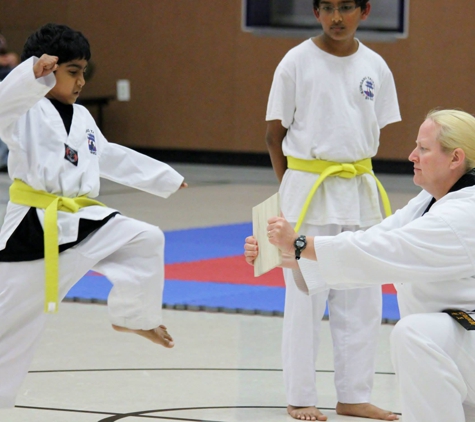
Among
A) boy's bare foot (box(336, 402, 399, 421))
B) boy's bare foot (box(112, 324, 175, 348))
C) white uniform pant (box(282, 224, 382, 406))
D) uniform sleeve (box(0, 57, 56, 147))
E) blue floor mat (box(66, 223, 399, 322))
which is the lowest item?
blue floor mat (box(66, 223, 399, 322))

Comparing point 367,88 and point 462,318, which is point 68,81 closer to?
point 367,88

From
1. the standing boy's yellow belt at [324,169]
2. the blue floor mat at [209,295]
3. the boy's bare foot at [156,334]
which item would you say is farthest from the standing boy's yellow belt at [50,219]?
the blue floor mat at [209,295]

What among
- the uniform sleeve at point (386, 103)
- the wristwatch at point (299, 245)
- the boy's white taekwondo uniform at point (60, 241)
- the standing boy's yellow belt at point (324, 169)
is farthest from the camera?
the uniform sleeve at point (386, 103)

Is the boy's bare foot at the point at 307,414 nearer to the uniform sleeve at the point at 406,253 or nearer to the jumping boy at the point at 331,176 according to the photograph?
the jumping boy at the point at 331,176

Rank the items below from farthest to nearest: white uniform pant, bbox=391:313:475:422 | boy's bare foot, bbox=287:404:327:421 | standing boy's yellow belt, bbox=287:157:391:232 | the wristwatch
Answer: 1. standing boy's yellow belt, bbox=287:157:391:232
2. boy's bare foot, bbox=287:404:327:421
3. the wristwatch
4. white uniform pant, bbox=391:313:475:422

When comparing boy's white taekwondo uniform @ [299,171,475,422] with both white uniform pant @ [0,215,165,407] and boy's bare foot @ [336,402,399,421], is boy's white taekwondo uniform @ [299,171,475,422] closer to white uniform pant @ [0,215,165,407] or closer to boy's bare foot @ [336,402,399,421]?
white uniform pant @ [0,215,165,407]

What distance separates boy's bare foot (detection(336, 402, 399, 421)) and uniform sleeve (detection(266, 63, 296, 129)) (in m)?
1.03

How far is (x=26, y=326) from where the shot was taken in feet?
9.97

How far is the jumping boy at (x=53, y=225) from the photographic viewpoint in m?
2.99

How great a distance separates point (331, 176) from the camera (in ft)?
11.9

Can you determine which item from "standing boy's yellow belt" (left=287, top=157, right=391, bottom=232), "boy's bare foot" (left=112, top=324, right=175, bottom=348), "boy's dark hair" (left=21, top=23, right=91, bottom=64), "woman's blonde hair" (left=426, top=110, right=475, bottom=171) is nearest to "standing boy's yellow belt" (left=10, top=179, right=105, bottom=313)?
"boy's bare foot" (left=112, top=324, right=175, bottom=348)

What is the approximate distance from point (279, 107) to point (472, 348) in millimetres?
1326

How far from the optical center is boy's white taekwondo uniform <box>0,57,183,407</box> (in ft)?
9.85

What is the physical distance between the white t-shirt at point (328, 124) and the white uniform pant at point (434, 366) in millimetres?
1012
